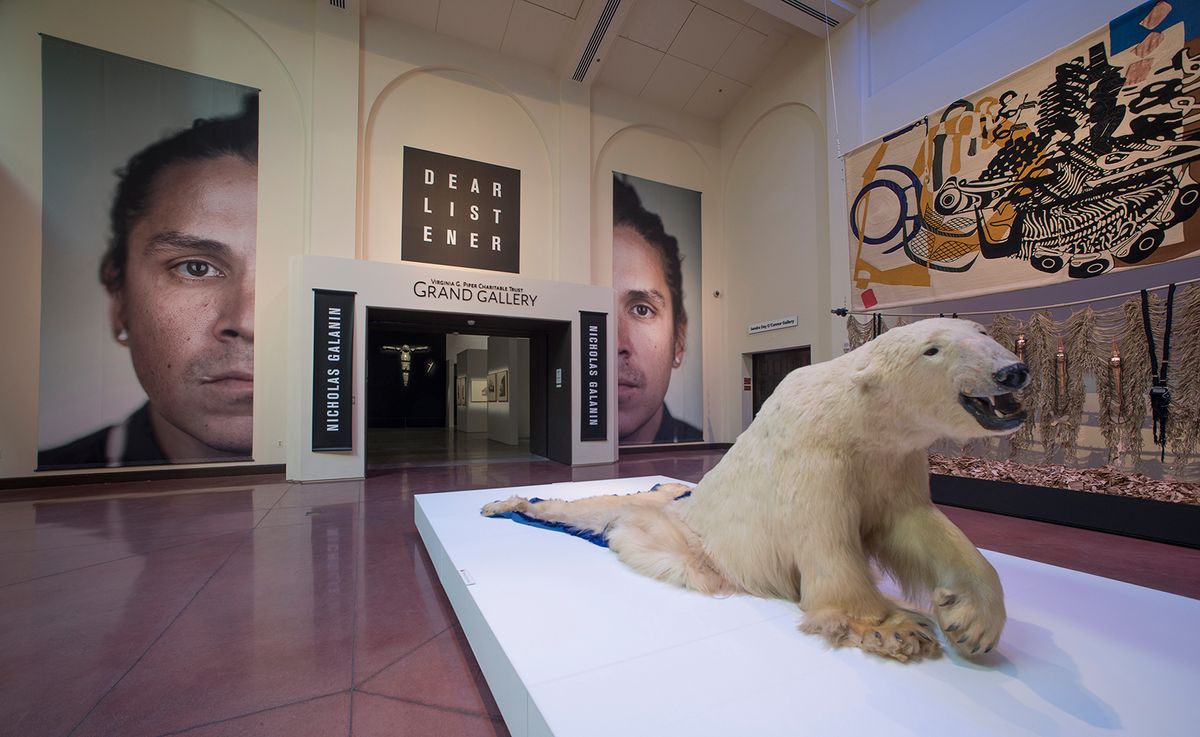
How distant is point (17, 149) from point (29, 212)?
0.72 meters

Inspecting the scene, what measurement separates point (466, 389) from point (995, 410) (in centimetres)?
1319

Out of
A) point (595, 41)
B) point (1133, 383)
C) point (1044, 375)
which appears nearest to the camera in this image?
point (1133, 383)

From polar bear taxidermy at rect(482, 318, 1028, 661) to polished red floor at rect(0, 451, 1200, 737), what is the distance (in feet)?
3.07

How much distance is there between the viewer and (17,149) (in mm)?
5395

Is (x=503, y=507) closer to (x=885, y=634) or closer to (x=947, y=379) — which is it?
(x=885, y=634)

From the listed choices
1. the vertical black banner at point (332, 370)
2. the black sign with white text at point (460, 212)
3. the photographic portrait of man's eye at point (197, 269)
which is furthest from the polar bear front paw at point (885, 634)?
the photographic portrait of man's eye at point (197, 269)

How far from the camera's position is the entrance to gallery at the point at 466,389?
7242mm

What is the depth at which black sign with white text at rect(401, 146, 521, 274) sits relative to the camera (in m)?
7.11

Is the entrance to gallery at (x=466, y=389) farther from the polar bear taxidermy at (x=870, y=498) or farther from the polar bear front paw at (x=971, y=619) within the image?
the polar bear front paw at (x=971, y=619)

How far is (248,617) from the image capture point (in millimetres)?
2039

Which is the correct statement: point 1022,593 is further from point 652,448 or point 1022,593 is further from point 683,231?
point 683,231

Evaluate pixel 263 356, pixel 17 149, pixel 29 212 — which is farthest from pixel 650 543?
pixel 17 149

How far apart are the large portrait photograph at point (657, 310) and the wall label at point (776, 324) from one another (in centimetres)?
118

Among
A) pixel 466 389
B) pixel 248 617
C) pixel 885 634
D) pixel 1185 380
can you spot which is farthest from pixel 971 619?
pixel 466 389
